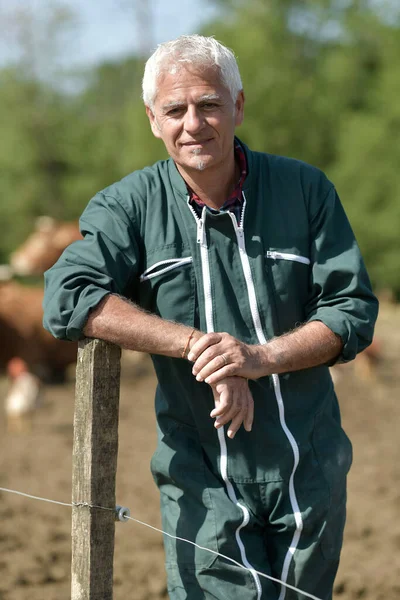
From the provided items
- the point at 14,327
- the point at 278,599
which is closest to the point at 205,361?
the point at 278,599

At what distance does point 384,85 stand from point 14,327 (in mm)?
8259

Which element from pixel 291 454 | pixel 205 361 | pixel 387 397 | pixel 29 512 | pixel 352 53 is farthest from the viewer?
pixel 352 53

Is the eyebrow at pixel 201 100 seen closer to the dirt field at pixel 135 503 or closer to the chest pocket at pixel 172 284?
the chest pocket at pixel 172 284

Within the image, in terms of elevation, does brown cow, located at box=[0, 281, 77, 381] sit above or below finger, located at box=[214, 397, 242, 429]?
above

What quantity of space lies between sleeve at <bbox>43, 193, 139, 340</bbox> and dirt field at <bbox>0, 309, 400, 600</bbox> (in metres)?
2.30

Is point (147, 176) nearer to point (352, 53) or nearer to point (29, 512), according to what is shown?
point (29, 512)

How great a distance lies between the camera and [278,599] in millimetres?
2414

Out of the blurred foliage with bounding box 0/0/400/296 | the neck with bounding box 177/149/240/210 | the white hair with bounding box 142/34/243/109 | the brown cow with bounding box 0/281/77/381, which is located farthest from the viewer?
the blurred foliage with bounding box 0/0/400/296

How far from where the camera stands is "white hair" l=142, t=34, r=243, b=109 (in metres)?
2.31

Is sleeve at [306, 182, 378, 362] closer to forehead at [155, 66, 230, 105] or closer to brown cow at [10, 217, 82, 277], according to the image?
forehead at [155, 66, 230, 105]

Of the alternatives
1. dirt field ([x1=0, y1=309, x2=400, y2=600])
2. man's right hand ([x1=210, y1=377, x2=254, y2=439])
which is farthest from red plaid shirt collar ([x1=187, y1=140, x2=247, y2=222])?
dirt field ([x1=0, y1=309, x2=400, y2=600])

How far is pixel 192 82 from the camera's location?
2322mm

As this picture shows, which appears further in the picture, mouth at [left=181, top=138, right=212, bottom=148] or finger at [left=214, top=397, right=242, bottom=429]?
mouth at [left=181, top=138, right=212, bottom=148]

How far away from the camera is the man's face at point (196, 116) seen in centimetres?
233
